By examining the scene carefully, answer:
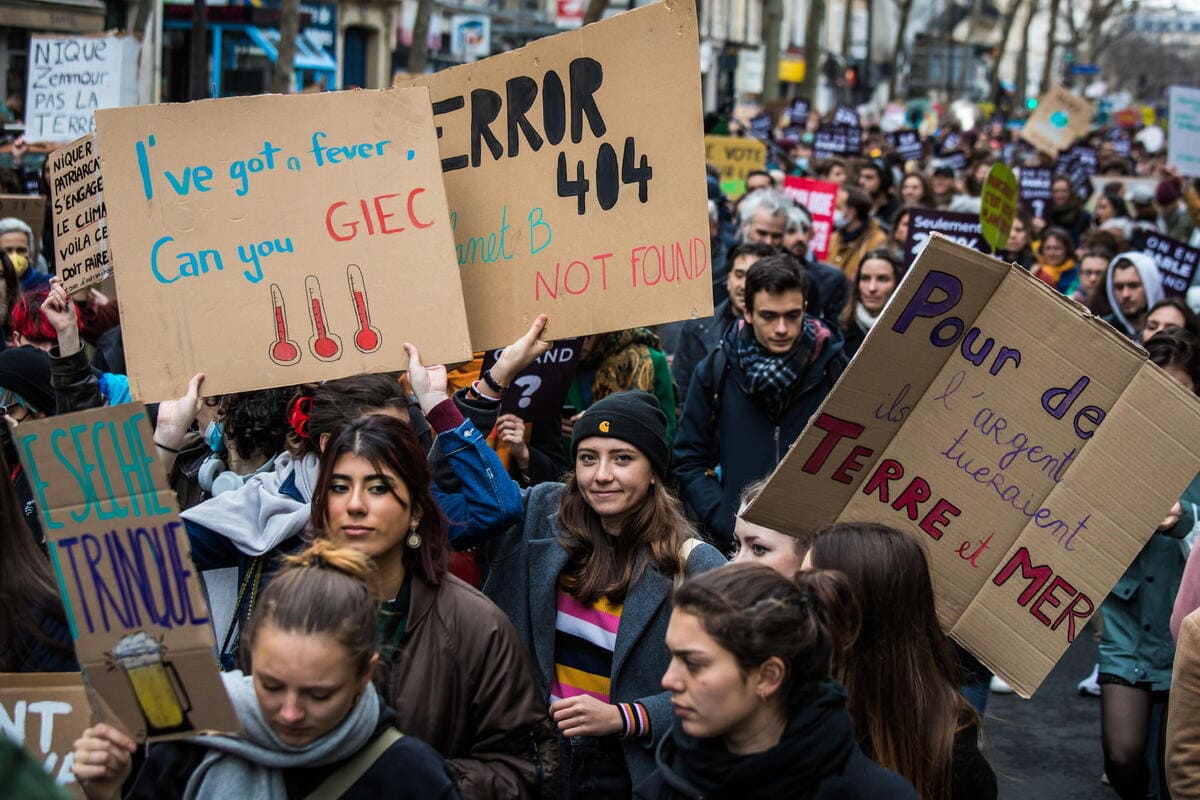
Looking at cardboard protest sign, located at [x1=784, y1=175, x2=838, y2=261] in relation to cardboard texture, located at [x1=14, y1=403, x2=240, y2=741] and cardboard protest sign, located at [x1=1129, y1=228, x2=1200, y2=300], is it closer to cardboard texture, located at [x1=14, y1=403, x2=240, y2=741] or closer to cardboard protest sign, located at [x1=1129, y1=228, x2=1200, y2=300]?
cardboard protest sign, located at [x1=1129, y1=228, x2=1200, y2=300]

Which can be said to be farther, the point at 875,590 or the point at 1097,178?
the point at 1097,178

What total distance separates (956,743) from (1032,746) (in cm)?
335

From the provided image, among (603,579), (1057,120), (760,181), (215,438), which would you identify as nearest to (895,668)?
(603,579)

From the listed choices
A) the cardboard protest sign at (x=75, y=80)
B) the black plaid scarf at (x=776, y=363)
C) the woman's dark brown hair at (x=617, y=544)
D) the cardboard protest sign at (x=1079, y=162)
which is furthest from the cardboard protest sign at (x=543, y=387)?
the cardboard protest sign at (x=1079, y=162)

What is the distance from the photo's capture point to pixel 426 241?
4.04 meters

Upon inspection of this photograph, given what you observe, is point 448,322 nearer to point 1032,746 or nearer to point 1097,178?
point 1032,746

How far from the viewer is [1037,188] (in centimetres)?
1633

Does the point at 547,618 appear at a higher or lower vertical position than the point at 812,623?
lower

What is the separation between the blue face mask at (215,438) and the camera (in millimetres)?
4590

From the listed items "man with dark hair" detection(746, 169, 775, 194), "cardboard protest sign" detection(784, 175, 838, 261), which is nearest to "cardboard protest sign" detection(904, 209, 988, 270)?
"cardboard protest sign" detection(784, 175, 838, 261)

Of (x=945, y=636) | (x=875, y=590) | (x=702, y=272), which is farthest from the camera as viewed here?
(x=702, y=272)

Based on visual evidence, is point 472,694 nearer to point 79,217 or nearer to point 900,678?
point 900,678

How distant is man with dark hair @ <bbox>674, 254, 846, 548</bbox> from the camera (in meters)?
5.63

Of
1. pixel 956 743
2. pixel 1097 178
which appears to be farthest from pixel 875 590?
pixel 1097 178
